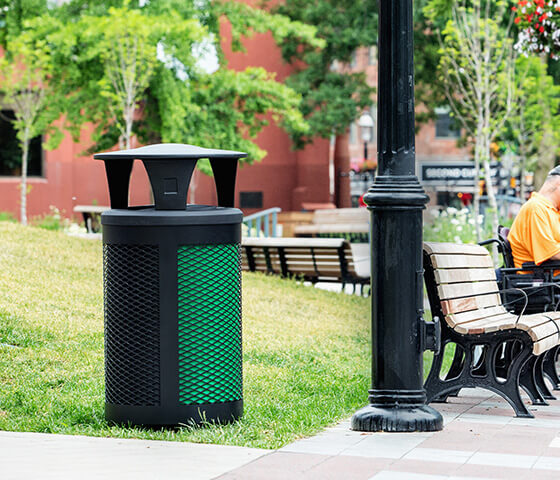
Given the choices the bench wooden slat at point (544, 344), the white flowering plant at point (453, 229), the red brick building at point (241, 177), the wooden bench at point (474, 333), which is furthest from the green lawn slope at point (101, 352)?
the red brick building at point (241, 177)

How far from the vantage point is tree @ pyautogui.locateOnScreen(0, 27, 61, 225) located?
24812 millimetres

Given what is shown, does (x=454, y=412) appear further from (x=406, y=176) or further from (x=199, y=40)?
(x=199, y=40)

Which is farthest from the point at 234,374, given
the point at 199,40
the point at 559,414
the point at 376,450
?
the point at 199,40

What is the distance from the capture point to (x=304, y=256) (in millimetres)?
15625

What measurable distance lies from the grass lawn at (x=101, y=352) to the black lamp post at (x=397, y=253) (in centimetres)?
47

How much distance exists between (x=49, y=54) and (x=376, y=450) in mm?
21591

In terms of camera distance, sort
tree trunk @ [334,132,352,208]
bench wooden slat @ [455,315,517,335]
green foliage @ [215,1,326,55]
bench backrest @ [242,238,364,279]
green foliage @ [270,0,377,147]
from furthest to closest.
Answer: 1. tree trunk @ [334,132,352,208]
2. green foliage @ [270,0,377,147]
3. green foliage @ [215,1,326,55]
4. bench backrest @ [242,238,364,279]
5. bench wooden slat @ [455,315,517,335]

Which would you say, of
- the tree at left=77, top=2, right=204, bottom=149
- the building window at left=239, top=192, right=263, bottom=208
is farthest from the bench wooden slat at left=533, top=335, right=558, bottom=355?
the building window at left=239, top=192, right=263, bottom=208

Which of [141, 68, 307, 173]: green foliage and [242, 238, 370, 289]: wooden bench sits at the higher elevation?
[141, 68, 307, 173]: green foliage

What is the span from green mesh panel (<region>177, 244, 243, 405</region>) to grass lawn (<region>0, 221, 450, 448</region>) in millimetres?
231

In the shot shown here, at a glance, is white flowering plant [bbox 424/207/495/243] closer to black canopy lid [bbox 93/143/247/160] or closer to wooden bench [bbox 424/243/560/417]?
wooden bench [bbox 424/243/560/417]

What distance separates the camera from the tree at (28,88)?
24812 mm

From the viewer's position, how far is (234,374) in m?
6.24

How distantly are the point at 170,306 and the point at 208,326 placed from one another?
0.26 metres
